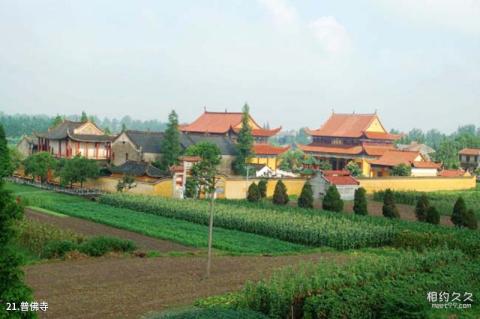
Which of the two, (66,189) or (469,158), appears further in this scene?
(469,158)

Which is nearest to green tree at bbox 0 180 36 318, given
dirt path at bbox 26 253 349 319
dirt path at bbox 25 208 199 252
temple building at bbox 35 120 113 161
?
dirt path at bbox 26 253 349 319

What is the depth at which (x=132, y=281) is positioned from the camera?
1967 cm

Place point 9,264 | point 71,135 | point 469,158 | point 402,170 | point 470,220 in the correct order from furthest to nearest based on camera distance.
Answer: point 469,158 → point 402,170 → point 71,135 → point 470,220 → point 9,264

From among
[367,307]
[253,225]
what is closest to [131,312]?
[367,307]

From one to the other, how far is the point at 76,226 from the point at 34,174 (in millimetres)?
23580

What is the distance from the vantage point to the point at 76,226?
32.8 meters

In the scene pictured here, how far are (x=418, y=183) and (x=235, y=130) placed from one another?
842 inches

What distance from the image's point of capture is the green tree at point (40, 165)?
52969 mm

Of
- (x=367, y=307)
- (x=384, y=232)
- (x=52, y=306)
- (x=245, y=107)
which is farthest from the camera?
(x=245, y=107)

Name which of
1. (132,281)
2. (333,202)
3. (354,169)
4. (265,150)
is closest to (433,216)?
(333,202)

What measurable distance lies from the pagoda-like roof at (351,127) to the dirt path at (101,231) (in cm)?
4109

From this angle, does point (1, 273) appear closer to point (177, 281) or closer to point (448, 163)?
point (177, 281)

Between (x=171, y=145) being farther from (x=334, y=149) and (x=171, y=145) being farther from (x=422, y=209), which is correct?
(x=422, y=209)

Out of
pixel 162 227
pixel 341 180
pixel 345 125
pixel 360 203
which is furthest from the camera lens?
pixel 345 125
